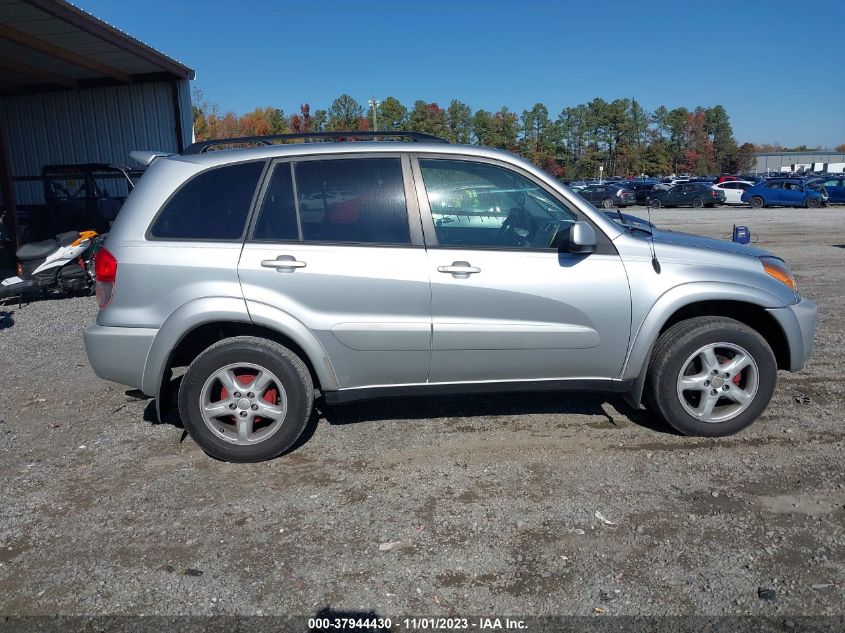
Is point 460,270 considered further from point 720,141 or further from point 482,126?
point 720,141

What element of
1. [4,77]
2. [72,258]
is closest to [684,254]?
[72,258]

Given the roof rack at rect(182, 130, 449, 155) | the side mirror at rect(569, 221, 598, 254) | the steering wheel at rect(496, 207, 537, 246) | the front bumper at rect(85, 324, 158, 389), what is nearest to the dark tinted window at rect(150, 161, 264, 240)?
the roof rack at rect(182, 130, 449, 155)

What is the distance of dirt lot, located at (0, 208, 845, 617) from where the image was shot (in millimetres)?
2914

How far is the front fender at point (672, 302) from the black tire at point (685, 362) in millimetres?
107

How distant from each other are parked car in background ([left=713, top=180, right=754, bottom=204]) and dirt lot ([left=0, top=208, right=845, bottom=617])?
36007 millimetres

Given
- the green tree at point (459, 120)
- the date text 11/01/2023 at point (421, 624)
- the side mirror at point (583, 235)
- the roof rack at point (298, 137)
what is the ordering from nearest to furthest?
the date text 11/01/2023 at point (421, 624)
the side mirror at point (583, 235)
the roof rack at point (298, 137)
the green tree at point (459, 120)

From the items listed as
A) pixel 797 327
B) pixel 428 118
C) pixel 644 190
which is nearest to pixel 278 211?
pixel 797 327

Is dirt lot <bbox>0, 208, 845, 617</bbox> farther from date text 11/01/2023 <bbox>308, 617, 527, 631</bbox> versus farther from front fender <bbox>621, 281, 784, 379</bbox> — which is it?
front fender <bbox>621, 281, 784, 379</bbox>

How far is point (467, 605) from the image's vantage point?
2840 millimetres

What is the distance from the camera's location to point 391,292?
4.02 m

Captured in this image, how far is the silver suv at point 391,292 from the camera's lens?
158 inches

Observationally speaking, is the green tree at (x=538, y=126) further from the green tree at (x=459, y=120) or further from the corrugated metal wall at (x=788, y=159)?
the corrugated metal wall at (x=788, y=159)

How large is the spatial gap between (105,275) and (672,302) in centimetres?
343

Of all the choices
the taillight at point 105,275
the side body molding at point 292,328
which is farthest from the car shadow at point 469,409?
the taillight at point 105,275
